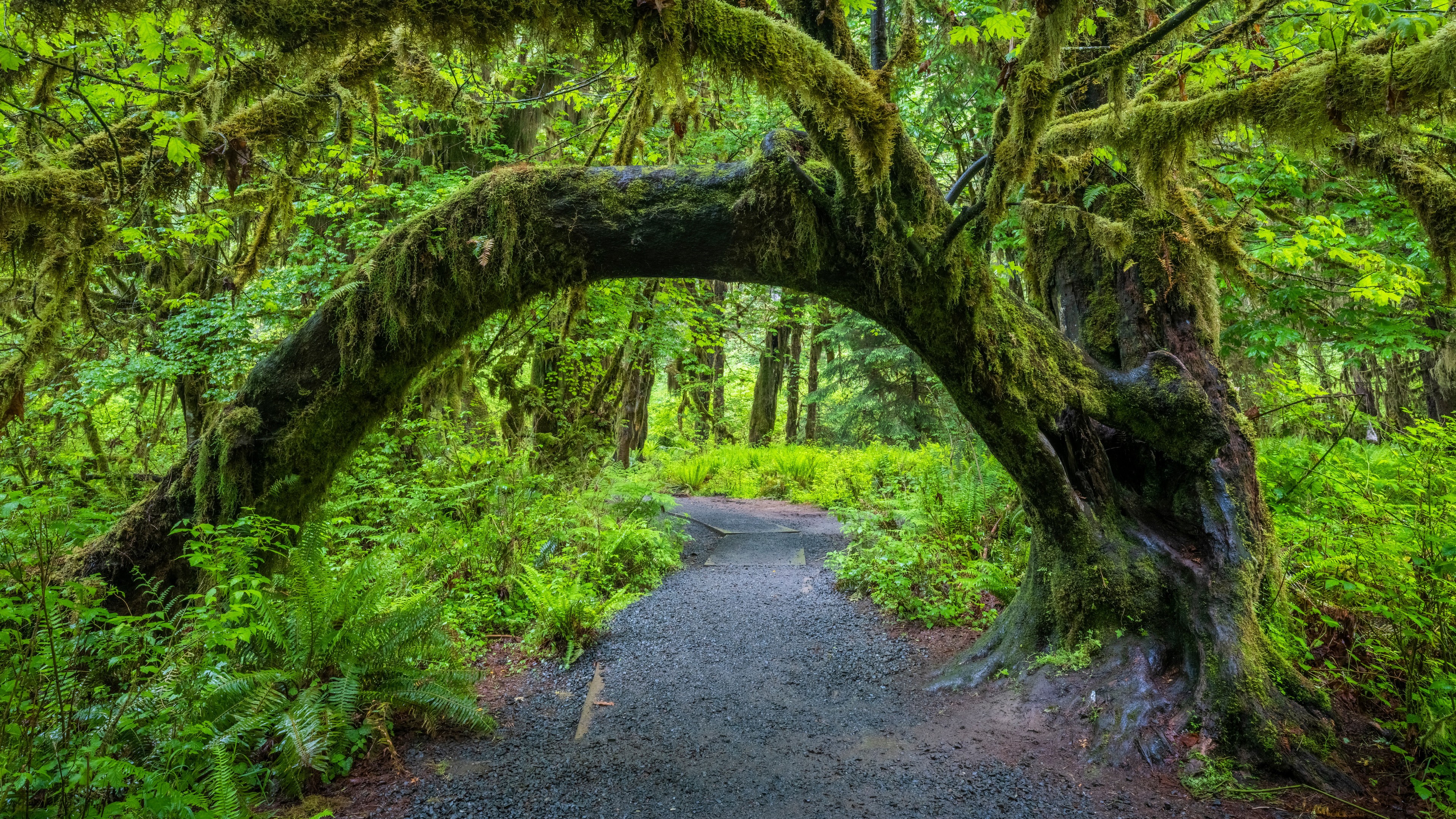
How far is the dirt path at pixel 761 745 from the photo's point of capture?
3.29 m

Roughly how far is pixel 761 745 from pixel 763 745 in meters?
0.02

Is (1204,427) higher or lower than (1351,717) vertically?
higher

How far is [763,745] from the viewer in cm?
399

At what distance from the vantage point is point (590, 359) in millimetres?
9961

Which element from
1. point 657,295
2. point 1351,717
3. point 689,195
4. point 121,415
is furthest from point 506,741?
point 121,415

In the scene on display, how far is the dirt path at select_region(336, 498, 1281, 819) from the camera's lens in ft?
10.8

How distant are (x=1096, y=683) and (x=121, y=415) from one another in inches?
498

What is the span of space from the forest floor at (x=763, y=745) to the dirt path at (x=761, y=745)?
0.04ft

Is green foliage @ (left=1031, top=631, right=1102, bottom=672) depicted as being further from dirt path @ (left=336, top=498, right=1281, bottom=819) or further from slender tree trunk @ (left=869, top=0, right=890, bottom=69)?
slender tree trunk @ (left=869, top=0, right=890, bottom=69)

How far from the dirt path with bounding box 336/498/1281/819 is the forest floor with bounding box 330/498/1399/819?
0.04 feet

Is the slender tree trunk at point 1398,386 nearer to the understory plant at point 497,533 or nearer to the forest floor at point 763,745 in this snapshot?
the forest floor at point 763,745

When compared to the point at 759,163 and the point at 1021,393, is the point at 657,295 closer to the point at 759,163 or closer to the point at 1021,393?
the point at 759,163

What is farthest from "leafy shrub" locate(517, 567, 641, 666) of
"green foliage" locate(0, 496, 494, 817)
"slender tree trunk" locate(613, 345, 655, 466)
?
"slender tree trunk" locate(613, 345, 655, 466)

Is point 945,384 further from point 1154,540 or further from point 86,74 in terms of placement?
point 86,74
